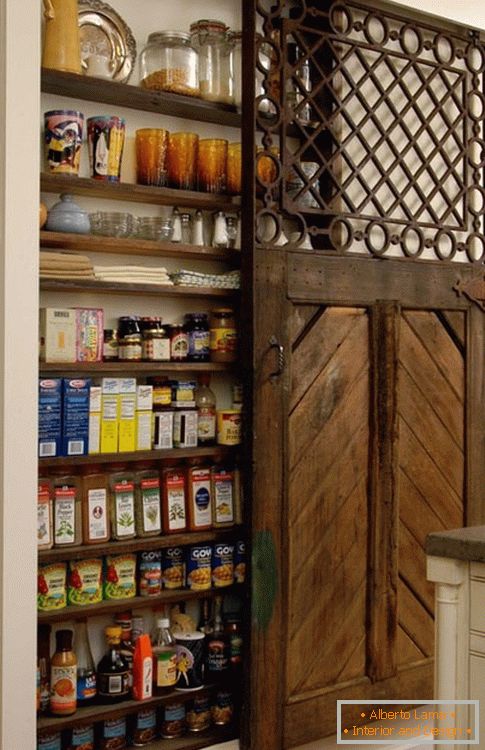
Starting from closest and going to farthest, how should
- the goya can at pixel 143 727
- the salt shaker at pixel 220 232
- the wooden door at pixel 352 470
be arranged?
the goya can at pixel 143 727 < the wooden door at pixel 352 470 < the salt shaker at pixel 220 232

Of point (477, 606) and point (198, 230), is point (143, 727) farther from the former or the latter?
point (198, 230)

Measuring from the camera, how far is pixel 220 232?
3328mm

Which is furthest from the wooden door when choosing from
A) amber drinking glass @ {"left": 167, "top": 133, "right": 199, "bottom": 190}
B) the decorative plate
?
the decorative plate

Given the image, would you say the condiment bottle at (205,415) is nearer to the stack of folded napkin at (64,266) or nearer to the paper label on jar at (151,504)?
the paper label on jar at (151,504)

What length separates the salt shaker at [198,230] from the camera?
10.8 ft

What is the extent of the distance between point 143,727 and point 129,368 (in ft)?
3.88

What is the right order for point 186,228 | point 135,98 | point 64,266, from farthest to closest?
point 186,228 → point 135,98 → point 64,266

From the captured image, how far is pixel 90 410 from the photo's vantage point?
297 centimetres

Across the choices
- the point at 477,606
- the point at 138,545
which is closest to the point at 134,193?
the point at 138,545

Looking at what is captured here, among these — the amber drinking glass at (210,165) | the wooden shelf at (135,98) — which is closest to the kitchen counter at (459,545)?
the amber drinking glass at (210,165)

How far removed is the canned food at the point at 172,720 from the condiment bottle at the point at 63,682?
379 millimetres

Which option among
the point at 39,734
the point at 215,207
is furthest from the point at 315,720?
the point at 215,207

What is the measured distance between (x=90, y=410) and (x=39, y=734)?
3.25 ft

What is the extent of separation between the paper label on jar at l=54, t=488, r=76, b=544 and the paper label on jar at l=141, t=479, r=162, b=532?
270 mm
